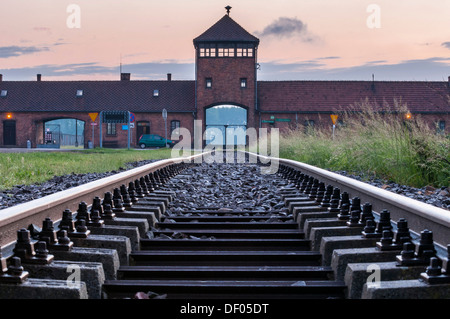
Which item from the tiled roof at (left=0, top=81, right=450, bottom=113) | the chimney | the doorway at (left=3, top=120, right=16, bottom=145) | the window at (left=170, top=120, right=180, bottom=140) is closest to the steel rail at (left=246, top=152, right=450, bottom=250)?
the tiled roof at (left=0, top=81, right=450, bottom=113)

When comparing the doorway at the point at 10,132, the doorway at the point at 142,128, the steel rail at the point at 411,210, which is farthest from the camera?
the doorway at the point at 10,132

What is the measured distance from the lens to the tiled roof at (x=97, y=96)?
5031 centimetres

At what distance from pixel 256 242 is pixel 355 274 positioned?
136cm

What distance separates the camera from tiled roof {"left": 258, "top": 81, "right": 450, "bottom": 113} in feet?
161

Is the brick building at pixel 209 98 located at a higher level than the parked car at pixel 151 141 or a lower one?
higher

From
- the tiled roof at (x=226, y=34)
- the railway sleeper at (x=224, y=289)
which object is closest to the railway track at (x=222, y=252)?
the railway sleeper at (x=224, y=289)

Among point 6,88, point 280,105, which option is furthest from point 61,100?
point 280,105

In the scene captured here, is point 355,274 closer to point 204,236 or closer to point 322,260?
point 322,260

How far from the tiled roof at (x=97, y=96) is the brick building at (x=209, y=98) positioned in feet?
0.31

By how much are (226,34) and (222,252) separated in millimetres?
43247

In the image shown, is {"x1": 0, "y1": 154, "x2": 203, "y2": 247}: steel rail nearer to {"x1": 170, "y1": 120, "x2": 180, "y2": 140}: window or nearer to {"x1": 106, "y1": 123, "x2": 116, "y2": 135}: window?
{"x1": 170, "y1": 120, "x2": 180, "y2": 140}: window

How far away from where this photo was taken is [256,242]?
403cm

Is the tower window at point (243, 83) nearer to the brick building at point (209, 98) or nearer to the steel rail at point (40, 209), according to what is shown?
the brick building at point (209, 98)

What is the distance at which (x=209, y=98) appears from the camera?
46.8 m
